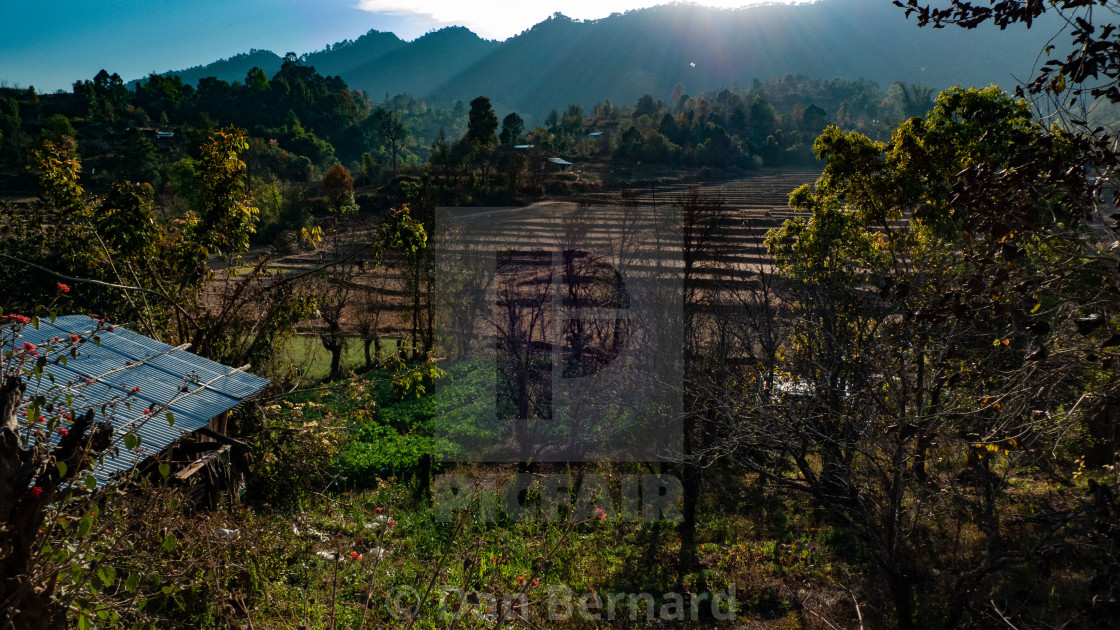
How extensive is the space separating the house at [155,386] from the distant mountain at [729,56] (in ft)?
492

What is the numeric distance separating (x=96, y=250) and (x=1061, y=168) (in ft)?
32.6

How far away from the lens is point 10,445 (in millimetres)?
1847

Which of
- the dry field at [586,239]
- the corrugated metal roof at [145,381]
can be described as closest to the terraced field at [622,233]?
the dry field at [586,239]

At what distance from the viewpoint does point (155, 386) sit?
5211 mm

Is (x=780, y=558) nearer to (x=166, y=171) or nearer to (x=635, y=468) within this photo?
(x=635, y=468)

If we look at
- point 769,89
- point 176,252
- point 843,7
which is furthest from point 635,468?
point 843,7

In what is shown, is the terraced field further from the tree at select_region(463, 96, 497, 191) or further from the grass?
the tree at select_region(463, 96, 497, 191)

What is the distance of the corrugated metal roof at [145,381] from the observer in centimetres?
453

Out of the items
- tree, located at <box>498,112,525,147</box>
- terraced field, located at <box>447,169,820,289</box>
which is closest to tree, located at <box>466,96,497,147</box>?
tree, located at <box>498,112,525,147</box>

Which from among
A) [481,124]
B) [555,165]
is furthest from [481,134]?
[555,165]

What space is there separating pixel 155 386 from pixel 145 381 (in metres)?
0.10

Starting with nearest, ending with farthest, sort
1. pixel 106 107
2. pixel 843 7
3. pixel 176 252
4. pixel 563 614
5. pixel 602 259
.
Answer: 1. pixel 563 614
2. pixel 176 252
3. pixel 602 259
4. pixel 106 107
5. pixel 843 7

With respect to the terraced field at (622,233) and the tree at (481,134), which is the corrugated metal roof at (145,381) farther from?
the tree at (481,134)

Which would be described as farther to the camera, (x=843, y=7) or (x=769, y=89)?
(x=843, y=7)
